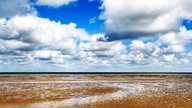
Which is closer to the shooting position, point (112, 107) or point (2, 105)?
point (112, 107)

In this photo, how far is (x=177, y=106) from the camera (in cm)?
1928


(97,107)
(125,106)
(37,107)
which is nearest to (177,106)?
(125,106)

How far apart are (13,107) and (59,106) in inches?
141

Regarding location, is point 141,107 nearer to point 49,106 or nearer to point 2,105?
point 49,106

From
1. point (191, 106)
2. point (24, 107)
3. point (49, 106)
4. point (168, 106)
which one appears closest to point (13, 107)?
point (24, 107)

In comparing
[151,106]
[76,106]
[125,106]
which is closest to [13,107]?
[76,106]

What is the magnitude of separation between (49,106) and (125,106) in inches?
230

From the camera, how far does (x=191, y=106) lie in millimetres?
19438

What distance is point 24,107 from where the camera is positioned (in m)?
19.2

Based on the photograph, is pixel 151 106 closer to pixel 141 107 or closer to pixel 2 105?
pixel 141 107

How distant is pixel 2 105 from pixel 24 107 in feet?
7.80

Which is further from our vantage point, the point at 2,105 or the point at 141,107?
the point at 2,105

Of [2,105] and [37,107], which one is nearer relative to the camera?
[37,107]

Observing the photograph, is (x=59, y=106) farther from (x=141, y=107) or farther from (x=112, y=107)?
(x=141, y=107)
